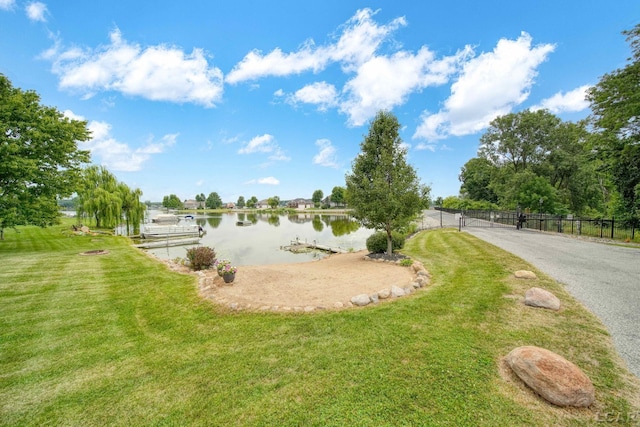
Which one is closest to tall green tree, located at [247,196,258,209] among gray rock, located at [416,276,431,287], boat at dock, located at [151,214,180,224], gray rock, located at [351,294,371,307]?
boat at dock, located at [151,214,180,224]

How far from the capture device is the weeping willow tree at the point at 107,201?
23.5m

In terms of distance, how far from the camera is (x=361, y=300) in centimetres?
610

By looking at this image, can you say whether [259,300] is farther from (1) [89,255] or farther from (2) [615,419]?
(1) [89,255]

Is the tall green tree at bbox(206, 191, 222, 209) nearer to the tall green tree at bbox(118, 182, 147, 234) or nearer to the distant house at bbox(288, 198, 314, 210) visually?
the distant house at bbox(288, 198, 314, 210)

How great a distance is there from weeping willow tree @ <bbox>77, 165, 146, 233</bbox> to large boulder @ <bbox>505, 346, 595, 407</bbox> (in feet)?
98.8

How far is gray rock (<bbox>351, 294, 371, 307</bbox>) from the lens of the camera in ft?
19.9

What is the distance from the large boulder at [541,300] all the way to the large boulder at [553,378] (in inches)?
103

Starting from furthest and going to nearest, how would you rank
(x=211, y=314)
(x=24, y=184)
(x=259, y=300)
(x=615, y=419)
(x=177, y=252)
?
(x=177, y=252)
(x=24, y=184)
(x=259, y=300)
(x=211, y=314)
(x=615, y=419)

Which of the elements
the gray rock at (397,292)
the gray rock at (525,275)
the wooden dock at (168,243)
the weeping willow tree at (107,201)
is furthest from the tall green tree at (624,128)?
the weeping willow tree at (107,201)

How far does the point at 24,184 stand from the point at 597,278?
23284 millimetres

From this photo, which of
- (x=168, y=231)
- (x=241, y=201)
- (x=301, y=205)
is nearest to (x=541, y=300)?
(x=168, y=231)

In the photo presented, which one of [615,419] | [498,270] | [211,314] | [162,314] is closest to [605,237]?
[498,270]

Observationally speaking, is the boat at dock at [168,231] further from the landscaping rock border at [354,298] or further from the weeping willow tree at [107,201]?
the landscaping rock border at [354,298]

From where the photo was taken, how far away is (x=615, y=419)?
101 inches
